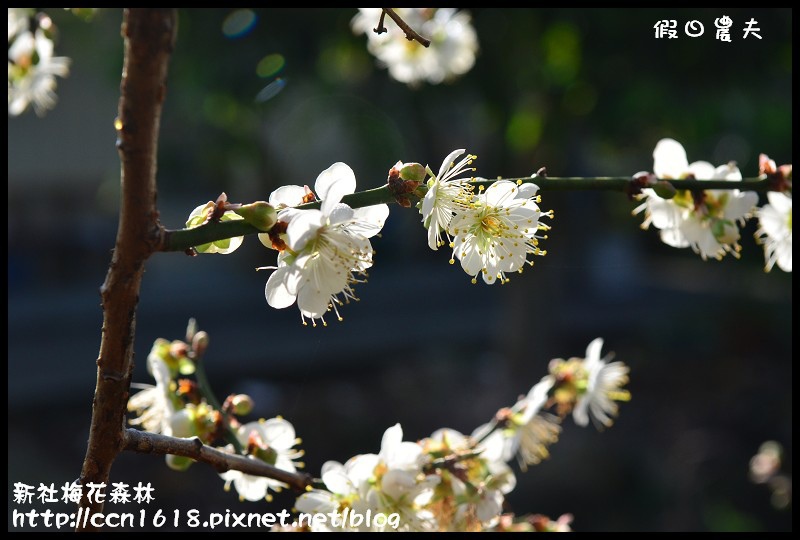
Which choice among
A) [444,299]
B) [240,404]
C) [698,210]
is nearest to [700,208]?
[698,210]

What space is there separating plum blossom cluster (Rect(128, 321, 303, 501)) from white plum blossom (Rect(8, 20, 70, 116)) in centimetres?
55

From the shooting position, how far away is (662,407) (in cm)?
522

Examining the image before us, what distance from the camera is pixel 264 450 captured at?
942mm

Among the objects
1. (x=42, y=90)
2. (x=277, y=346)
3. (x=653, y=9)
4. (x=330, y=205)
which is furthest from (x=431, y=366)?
(x=330, y=205)

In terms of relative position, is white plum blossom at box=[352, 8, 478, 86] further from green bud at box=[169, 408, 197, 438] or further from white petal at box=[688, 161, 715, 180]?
green bud at box=[169, 408, 197, 438]

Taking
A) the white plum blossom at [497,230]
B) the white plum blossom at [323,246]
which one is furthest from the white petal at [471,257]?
the white plum blossom at [323,246]

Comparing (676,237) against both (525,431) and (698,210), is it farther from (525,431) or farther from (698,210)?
(525,431)

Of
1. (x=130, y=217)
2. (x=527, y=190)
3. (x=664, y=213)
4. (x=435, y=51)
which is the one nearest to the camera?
(x=130, y=217)

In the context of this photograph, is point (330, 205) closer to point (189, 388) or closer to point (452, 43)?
point (189, 388)

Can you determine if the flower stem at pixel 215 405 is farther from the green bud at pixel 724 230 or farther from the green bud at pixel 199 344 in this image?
the green bud at pixel 724 230

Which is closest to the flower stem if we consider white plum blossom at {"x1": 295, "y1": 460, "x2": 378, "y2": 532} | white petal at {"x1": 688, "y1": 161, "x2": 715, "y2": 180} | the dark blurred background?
white plum blossom at {"x1": 295, "y1": 460, "x2": 378, "y2": 532}

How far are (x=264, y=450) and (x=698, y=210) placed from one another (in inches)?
24.1

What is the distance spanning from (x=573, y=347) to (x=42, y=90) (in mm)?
6029

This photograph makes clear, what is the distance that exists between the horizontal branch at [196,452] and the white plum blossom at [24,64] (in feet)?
2.67
